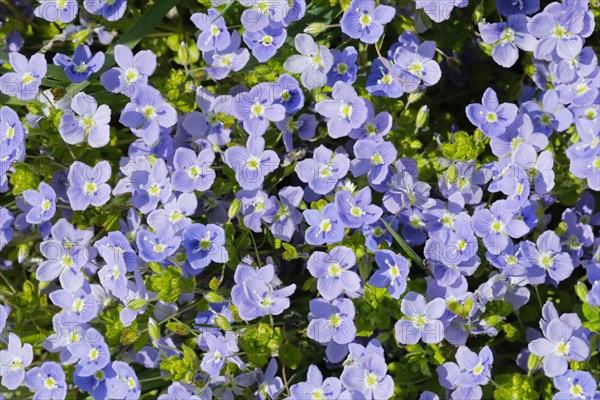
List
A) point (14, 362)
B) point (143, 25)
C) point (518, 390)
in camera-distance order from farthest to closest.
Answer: point (143, 25) → point (14, 362) → point (518, 390)

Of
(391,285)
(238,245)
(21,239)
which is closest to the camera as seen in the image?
(391,285)

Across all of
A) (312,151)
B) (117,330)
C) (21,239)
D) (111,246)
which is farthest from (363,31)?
(21,239)

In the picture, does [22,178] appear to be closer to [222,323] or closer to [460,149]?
[222,323]

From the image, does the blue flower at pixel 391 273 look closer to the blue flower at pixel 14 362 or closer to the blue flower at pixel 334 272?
the blue flower at pixel 334 272

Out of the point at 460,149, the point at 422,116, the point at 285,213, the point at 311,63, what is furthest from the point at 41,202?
the point at 460,149

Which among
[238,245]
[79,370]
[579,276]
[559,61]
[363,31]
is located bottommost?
[579,276]

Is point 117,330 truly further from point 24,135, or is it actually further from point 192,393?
point 24,135

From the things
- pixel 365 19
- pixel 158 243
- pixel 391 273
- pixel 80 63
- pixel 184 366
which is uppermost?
pixel 365 19

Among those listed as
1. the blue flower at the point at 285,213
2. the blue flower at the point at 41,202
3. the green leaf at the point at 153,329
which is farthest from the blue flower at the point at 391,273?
the blue flower at the point at 41,202
